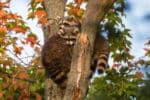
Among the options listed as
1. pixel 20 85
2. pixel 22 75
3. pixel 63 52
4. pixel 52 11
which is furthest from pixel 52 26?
pixel 20 85

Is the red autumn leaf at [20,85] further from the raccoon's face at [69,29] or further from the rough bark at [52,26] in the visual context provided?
the raccoon's face at [69,29]

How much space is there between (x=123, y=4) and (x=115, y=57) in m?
1.41

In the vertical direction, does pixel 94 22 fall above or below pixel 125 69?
above

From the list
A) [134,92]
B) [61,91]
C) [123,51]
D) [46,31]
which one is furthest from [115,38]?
[61,91]

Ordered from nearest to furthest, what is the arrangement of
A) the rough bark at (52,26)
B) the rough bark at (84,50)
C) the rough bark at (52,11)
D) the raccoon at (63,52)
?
the rough bark at (84,50) < the raccoon at (63,52) < the rough bark at (52,26) < the rough bark at (52,11)

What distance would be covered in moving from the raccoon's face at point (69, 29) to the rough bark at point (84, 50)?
119 centimetres

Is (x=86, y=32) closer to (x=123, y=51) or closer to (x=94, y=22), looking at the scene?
(x=94, y=22)

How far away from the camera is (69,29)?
6938 mm

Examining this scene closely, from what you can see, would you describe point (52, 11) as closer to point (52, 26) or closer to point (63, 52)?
point (52, 26)

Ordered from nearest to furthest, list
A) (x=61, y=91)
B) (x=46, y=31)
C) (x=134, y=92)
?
1. (x=61, y=91)
2. (x=46, y=31)
3. (x=134, y=92)

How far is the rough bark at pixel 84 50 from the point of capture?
546 cm

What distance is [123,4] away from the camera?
11266 mm

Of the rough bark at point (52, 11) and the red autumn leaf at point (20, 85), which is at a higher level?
the rough bark at point (52, 11)

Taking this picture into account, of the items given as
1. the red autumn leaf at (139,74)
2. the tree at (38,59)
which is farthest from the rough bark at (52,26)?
the red autumn leaf at (139,74)
